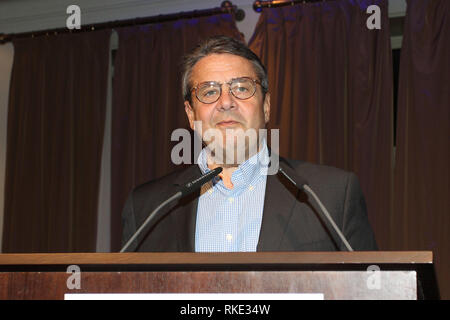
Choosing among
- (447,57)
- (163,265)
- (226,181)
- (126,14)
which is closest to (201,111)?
(226,181)

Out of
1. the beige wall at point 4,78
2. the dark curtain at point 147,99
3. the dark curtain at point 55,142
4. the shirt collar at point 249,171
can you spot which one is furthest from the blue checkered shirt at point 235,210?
the beige wall at point 4,78

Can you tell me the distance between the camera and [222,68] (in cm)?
224

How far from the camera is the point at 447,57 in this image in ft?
12.1

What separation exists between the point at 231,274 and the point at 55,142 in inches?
150

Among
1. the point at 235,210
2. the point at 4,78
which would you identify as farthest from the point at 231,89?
the point at 4,78

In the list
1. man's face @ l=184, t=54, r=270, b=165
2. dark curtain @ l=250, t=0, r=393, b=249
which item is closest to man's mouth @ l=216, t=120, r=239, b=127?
man's face @ l=184, t=54, r=270, b=165

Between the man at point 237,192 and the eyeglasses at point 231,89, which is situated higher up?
the eyeglasses at point 231,89

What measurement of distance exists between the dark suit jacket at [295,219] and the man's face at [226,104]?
0.23m

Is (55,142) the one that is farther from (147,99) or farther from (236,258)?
(236,258)

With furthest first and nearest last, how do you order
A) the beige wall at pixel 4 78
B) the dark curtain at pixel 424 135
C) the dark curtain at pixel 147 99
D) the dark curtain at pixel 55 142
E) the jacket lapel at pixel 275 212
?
the beige wall at pixel 4 78 < the dark curtain at pixel 55 142 < the dark curtain at pixel 147 99 < the dark curtain at pixel 424 135 < the jacket lapel at pixel 275 212

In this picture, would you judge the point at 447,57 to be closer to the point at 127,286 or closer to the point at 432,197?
the point at 432,197

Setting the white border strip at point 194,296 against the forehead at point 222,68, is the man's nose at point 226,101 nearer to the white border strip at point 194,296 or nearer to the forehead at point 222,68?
the forehead at point 222,68

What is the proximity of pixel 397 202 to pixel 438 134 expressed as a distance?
1.65 ft

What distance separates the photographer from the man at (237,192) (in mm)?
1979
